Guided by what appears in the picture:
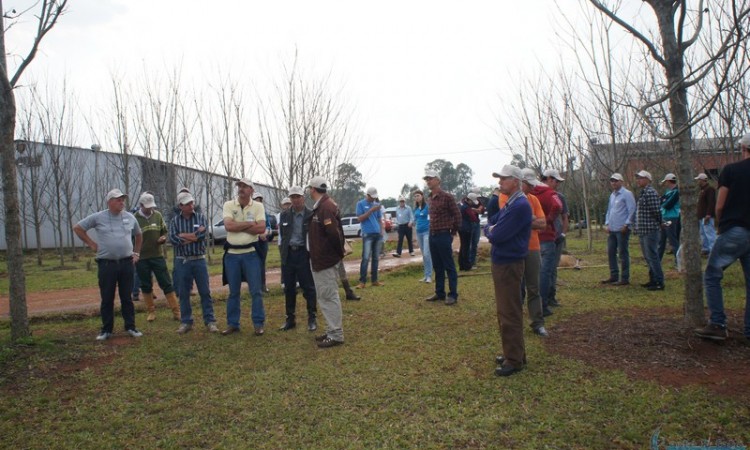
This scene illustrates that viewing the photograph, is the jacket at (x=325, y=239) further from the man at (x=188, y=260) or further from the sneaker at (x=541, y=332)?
the sneaker at (x=541, y=332)


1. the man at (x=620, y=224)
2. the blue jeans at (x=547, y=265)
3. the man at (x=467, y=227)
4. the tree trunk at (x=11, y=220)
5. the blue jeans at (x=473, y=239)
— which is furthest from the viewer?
the blue jeans at (x=473, y=239)

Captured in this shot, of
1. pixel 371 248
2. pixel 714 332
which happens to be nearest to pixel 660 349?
pixel 714 332

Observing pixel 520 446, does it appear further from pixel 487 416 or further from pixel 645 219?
pixel 645 219

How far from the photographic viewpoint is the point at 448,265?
24.3ft

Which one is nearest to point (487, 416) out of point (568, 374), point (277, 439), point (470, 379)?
point (470, 379)

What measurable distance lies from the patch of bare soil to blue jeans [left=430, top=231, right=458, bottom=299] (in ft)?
6.47

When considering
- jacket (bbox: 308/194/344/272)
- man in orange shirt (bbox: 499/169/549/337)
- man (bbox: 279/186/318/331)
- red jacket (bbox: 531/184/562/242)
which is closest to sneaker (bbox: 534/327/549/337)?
man in orange shirt (bbox: 499/169/549/337)

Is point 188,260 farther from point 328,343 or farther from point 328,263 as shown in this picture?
point 328,343

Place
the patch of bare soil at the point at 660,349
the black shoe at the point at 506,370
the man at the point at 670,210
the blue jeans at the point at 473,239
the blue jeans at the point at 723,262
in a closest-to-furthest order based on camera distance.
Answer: the patch of bare soil at the point at 660,349
the black shoe at the point at 506,370
the blue jeans at the point at 723,262
the man at the point at 670,210
the blue jeans at the point at 473,239

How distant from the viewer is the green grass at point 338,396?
3.29 m

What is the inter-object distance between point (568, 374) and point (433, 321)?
235 centimetres

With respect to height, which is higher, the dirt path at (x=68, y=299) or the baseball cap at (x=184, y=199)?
the baseball cap at (x=184, y=199)

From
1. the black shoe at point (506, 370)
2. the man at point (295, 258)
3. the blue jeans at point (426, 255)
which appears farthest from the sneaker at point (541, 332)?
the blue jeans at point (426, 255)

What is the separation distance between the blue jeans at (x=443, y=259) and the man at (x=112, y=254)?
14.2ft
